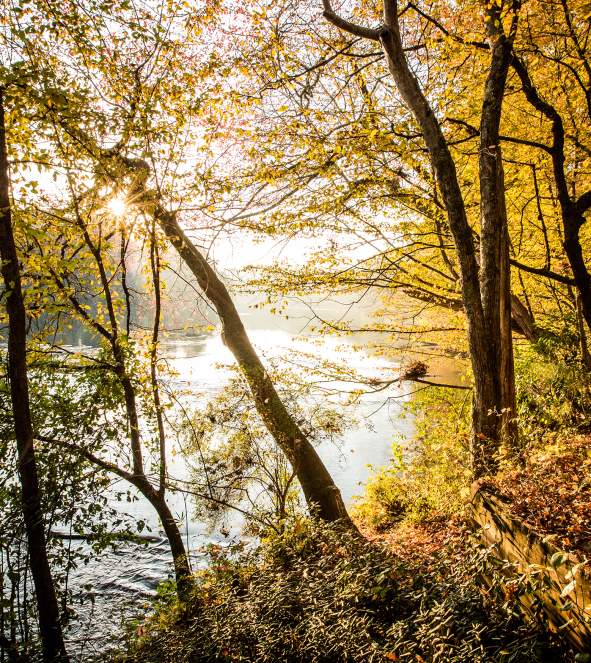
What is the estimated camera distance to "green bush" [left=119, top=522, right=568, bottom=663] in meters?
2.35

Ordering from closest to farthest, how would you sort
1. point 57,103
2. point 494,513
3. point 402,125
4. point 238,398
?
1. point 494,513
2. point 57,103
3. point 402,125
4. point 238,398

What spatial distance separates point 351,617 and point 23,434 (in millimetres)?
3169

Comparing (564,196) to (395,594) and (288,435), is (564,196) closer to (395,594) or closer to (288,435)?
(395,594)

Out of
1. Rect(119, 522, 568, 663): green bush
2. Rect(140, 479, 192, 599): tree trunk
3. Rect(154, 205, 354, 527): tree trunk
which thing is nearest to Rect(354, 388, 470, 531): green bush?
Rect(154, 205, 354, 527): tree trunk

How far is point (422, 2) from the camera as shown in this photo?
6.47 m

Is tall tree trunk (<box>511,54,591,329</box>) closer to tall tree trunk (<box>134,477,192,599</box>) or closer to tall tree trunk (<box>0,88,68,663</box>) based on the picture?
tall tree trunk (<box>0,88,68,663</box>)

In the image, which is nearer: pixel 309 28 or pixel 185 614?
pixel 185 614

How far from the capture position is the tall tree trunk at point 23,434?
3641 millimetres

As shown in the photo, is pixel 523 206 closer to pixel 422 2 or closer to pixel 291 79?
pixel 422 2

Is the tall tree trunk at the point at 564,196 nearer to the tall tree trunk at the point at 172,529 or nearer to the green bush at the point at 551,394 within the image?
the green bush at the point at 551,394

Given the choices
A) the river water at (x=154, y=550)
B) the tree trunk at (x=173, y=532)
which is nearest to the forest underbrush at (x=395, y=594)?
the tree trunk at (x=173, y=532)

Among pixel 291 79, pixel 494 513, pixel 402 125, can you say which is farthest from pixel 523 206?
pixel 494 513

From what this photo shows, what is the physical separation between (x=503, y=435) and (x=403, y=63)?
4398mm

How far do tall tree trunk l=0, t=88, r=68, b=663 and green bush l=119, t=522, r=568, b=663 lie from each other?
793 millimetres
